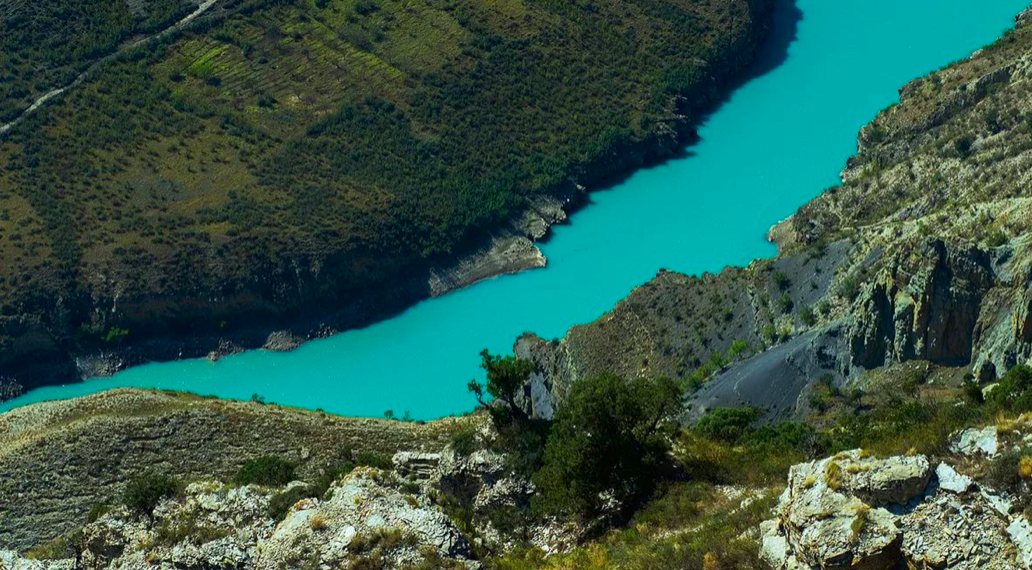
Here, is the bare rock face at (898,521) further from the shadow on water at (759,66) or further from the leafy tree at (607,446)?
the shadow on water at (759,66)

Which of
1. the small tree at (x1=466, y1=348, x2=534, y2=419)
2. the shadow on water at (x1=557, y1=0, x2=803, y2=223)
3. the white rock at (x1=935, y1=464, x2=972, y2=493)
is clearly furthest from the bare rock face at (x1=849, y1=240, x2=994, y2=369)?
the shadow on water at (x1=557, y1=0, x2=803, y2=223)

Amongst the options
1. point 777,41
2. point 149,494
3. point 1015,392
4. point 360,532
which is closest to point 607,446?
point 360,532

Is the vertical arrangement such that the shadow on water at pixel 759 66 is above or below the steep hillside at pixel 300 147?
above

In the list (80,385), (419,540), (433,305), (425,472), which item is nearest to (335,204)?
(433,305)

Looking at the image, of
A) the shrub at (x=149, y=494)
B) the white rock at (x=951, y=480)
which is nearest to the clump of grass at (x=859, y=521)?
the white rock at (x=951, y=480)

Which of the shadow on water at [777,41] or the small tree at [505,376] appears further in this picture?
the shadow on water at [777,41]

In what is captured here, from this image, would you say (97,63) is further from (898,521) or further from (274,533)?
(898,521)
